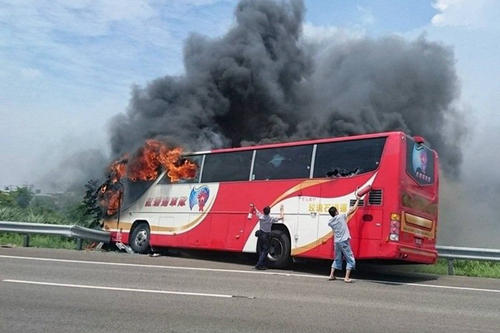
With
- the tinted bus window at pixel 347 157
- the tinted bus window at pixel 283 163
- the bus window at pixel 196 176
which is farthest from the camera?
the bus window at pixel 196 176

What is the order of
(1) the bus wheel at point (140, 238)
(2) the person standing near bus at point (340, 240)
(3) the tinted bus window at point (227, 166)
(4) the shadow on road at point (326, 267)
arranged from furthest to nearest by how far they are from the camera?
1. (1) the bus wheel at point (140, 238)
2. (3) the tinted bus window at point (227, 166)
3. (4) the shadow on road at point (326, 267)
4. (2) the person standing near bus at point (340, 240)

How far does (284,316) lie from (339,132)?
14.9m

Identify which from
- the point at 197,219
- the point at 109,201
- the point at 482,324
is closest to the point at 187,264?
the point at 197,219

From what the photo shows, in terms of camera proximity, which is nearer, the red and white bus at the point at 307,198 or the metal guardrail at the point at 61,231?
the red and white bus at the point at 307,198

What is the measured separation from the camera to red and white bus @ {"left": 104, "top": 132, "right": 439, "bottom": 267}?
10.7 m

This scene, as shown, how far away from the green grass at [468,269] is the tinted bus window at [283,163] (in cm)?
451

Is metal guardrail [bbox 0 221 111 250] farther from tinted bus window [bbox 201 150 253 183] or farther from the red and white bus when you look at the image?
tinted bus window [bbox 201 150 253 183]

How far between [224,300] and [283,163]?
208 inches

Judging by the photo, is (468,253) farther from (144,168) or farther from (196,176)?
(144,168)

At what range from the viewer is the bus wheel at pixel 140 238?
15.2 metres

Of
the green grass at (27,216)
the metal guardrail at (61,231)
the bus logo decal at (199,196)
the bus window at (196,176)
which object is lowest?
the metal guardrail at (61,231)

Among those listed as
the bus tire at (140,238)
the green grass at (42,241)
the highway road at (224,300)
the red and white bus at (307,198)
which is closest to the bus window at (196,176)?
the red and white bus at (307,198)

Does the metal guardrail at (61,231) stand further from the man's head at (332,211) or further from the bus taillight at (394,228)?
the bus taillight at (394,228)

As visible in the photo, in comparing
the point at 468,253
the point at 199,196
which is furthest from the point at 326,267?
the point at 199,196
